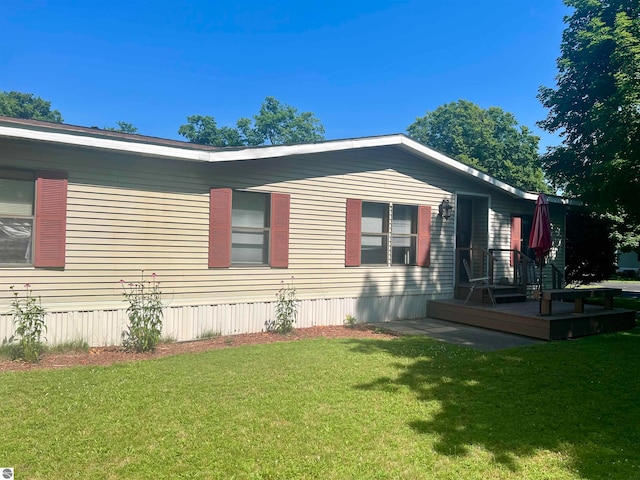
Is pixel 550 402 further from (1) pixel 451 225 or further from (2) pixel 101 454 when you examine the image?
(1) pixel 451 225

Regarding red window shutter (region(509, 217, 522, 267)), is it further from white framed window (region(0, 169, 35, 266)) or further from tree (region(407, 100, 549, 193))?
tree (region(407, 100, 549, 193))

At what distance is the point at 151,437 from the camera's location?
3.25 m

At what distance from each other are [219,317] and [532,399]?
4976mm

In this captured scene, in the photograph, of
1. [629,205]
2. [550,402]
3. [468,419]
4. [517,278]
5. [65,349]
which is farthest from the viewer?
[517,278]

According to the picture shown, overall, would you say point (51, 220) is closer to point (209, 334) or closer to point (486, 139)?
point (209, 334)

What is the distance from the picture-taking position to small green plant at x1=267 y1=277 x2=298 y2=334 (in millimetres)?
7840

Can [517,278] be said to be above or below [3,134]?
below

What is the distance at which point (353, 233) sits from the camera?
889cm

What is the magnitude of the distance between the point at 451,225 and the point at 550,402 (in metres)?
6.51

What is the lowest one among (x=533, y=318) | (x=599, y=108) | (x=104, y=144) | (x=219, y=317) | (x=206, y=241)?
(x=219, y=317)

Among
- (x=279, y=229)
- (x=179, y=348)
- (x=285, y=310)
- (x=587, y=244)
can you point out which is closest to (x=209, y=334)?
(x=179, y=348)

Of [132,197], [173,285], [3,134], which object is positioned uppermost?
[3,134]

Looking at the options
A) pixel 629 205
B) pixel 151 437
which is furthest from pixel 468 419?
pixel 629 205

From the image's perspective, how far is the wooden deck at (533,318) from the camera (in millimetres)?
7535
